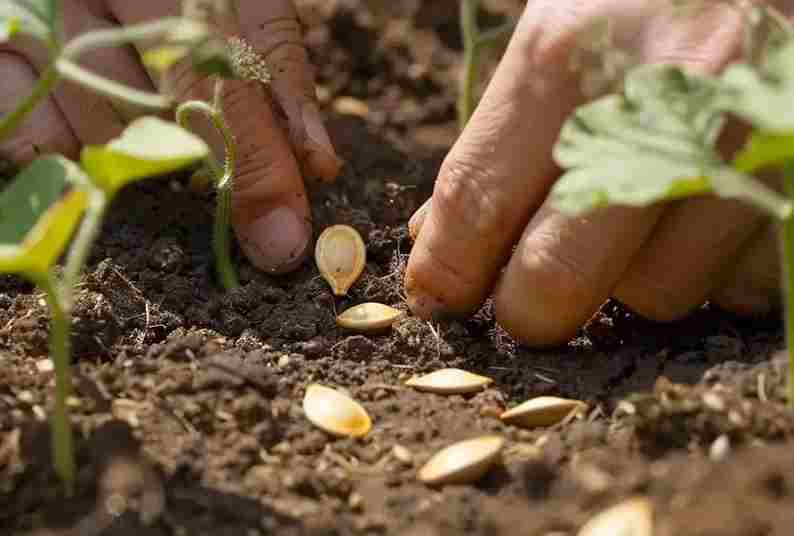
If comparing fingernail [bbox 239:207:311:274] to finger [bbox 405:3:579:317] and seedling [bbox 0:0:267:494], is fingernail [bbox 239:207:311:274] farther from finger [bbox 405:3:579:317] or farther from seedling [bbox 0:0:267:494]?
seedling [bbox 0:0:267:494]

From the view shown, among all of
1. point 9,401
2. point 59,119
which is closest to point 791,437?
point 9,401

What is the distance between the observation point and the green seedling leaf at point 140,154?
34.2 inches

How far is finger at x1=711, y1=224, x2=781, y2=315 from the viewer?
1.26 meters

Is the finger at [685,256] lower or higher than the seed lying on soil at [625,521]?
higher

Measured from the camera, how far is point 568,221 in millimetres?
1243

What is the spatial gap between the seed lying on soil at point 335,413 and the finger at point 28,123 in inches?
28.3

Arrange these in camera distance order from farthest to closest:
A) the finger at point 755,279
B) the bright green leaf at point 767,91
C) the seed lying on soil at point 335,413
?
1. the finger at point 755,279
2. the seed lying on soil at point 335,413
3. the bright green leaf at point 767,91

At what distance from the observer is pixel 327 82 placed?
7.78 ft

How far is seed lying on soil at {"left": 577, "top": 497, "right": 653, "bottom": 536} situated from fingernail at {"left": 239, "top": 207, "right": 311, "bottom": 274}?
0.73 meters

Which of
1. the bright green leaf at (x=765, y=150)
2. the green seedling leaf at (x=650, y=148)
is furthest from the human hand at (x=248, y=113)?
the bright green leaf at (x=765, y=150)

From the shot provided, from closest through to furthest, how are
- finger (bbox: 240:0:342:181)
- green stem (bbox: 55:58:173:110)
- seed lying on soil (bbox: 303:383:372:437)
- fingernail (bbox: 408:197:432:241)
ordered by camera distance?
green stem (bbox: 55:58:173:110), seed lying on soil (bbox: 303:383:372:437), fingernail (bbox: 408:197:432:241), finger (bbox: 240:0:342:181)

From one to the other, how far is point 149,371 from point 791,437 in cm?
66

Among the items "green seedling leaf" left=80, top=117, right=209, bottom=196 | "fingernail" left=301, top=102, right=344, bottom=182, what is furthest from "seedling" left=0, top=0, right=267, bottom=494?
"fingernail" left=301, top=102, right=344, bottom=182

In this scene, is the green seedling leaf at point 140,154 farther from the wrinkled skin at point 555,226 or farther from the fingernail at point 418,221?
the fingernail at point 418,221
